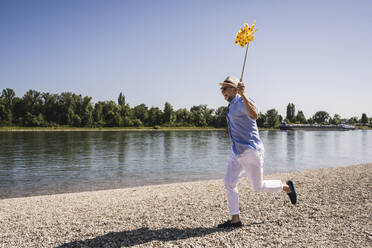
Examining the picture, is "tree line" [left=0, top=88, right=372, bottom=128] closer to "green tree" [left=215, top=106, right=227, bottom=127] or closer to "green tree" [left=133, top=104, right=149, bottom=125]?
"green tree" [left=133, top=104, right=149, bottom=125]

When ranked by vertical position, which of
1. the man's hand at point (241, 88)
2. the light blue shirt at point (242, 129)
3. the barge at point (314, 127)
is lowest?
the barge at point (314, 127)

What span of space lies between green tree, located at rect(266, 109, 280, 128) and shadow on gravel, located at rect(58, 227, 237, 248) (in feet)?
599

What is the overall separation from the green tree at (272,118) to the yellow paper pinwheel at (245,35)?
598ft

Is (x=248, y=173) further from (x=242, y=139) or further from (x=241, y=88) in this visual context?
(x=241, y=88)

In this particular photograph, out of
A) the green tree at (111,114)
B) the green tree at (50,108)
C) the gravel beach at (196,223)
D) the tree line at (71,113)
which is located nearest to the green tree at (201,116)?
the tree line at (71,113)

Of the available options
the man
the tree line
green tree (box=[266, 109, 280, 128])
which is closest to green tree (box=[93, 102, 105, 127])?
the tree line

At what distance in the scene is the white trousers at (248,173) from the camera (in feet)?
16.3

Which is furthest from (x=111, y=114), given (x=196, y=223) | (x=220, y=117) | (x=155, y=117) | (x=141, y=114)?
(x=196, y=223)

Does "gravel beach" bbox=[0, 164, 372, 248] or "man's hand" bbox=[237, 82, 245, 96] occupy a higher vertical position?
"man's hand" bbox=[237, 82, 245, 96]

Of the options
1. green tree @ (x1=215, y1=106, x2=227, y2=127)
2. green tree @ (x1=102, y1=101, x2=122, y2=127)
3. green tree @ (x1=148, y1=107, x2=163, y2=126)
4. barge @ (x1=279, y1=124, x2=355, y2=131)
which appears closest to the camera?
green tree @ (x1=102, y1=101, x2=122, y2=127)

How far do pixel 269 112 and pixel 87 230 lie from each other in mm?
191900

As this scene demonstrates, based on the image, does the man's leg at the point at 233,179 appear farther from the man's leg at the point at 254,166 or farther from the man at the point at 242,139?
the man's leg at the point at 254,166

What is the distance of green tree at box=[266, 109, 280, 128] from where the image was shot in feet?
589

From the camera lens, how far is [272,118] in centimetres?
18162
